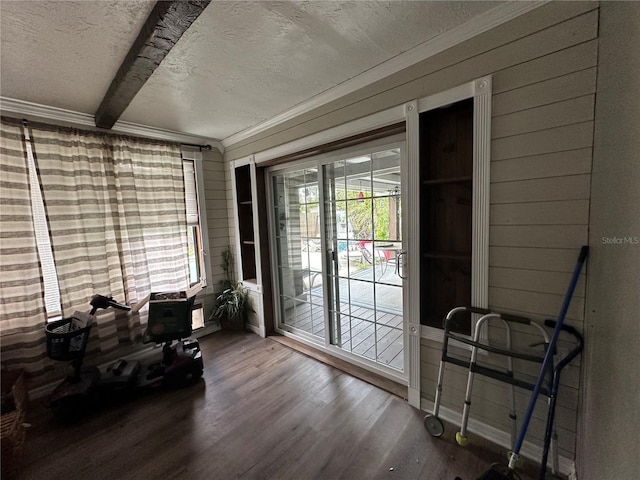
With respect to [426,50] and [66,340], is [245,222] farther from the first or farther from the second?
[426,50]

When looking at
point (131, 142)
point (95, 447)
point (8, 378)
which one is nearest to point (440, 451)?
point (95, 447)

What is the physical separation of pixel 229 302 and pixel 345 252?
1.81m

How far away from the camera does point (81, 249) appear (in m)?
2.46

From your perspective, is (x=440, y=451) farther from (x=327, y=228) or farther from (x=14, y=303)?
(x=14, y=303)

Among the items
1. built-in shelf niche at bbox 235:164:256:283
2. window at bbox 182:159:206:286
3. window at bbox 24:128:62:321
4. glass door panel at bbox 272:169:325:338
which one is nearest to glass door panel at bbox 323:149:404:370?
glass door panel at bbox 272:169:325:338

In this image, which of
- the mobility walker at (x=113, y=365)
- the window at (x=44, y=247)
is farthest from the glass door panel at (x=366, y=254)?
the window at (x=44, y=247)

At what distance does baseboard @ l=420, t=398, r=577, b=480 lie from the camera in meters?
1.45

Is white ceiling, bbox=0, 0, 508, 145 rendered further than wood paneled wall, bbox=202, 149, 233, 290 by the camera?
No

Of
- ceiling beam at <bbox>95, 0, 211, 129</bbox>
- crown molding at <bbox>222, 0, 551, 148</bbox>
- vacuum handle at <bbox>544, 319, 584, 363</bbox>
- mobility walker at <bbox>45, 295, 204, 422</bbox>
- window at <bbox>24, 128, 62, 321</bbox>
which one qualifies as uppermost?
crown molding at <bbox>222, 0, 551, 148</bbox>

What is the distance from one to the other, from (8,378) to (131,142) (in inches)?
89.8

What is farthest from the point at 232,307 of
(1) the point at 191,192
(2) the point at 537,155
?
(2) the point at 537,155

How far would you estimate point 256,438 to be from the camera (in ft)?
5.85

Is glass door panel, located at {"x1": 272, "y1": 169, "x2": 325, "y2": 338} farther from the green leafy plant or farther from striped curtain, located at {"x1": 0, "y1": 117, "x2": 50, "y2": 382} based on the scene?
striped curtain, located at {"x1": 0, "y1": 117, "x2": 50, "y2": 382}

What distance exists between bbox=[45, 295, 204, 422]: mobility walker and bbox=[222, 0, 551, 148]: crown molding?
223 cm
